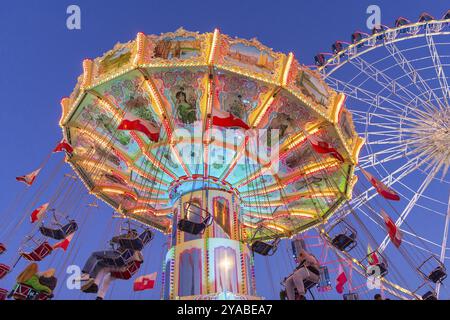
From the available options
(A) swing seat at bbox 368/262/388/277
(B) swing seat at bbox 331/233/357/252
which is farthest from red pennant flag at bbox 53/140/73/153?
(A) swing seat at bbox 368/262/388/277

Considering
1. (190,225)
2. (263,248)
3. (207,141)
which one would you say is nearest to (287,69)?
(207,141)

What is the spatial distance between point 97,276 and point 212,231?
3.22 metres

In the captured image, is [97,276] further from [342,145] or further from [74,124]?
[342,145]

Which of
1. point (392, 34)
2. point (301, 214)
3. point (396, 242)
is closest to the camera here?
point (396, 242)

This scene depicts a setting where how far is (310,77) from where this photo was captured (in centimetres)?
1311

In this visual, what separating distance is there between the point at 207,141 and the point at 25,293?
19.4ft

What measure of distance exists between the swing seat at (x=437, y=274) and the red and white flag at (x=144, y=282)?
8302 millimetres

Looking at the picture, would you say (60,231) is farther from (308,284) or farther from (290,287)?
(308,284)

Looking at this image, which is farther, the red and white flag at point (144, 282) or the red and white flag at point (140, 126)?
the red and white flag at point (144, 282)

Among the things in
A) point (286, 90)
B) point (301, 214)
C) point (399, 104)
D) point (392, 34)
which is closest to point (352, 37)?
point (392, 34)

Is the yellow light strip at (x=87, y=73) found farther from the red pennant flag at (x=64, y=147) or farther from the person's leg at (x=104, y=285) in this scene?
the person's leg at (x=104, y=285)

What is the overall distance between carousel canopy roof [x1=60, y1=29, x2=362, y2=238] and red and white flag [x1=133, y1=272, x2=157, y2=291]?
85.6 inches

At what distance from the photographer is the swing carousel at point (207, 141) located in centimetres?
1207

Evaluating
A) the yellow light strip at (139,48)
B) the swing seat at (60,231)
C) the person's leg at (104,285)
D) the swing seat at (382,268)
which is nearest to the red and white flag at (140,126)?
the yellow light strip at (139,48)
